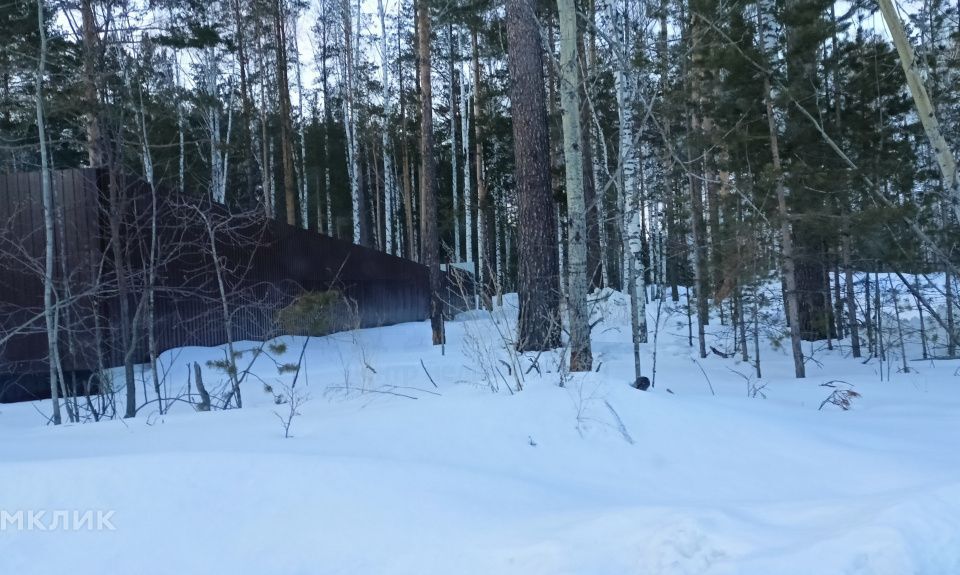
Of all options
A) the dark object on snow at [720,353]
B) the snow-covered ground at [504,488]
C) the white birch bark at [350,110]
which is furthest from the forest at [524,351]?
the white birch bark at [350,110]

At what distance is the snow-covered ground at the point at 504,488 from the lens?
293cm

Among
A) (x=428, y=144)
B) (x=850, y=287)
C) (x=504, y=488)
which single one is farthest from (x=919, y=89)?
(x=428, y=144)

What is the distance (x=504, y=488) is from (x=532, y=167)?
7.57 meters

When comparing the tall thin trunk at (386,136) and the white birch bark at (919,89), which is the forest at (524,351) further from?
the tall thin trunk at (386,136)

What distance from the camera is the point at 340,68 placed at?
1152 inches

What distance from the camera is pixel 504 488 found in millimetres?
3867

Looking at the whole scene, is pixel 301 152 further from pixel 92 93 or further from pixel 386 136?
pixel 92 93

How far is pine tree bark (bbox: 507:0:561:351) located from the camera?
10570mm

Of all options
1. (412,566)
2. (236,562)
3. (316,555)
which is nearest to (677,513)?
(412,566)

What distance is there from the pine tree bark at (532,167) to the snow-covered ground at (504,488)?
14.9 feet

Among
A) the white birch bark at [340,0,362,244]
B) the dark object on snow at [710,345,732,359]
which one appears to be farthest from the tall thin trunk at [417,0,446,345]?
the white birch bark at [340,0,362,244]

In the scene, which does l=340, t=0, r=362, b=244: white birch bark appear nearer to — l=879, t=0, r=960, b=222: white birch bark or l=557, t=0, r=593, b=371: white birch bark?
l=557, t=0, r=593, b=371: white birch bark

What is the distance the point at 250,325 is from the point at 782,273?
9.80 m

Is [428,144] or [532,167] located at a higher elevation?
[428,144]
